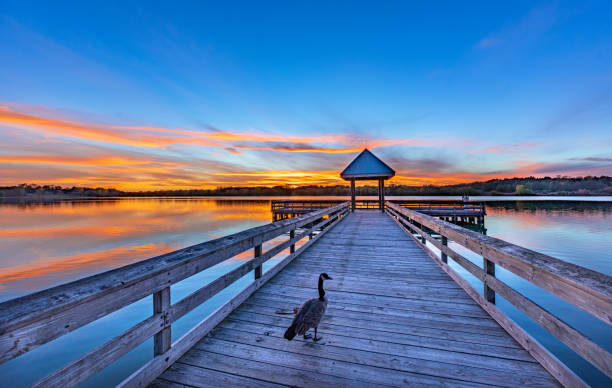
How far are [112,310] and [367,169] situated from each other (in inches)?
638

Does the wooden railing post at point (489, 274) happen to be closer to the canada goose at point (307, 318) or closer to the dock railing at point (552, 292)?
the dock railing at point (552, 292)

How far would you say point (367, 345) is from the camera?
2473 millimetres

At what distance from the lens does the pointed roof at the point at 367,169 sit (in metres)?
16.1

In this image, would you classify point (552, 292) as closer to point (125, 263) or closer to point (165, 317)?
point (165, 317)

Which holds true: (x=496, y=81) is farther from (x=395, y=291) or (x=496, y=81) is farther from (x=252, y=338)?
(x=252, y=338)

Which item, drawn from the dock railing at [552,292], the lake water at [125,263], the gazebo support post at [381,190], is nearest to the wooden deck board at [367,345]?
the dock railing at [552,292]

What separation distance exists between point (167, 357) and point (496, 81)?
20354 mm

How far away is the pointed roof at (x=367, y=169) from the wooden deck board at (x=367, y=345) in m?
12.5

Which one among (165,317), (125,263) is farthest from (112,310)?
(125,263)

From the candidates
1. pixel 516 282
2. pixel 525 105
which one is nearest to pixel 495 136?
pixel 525 105

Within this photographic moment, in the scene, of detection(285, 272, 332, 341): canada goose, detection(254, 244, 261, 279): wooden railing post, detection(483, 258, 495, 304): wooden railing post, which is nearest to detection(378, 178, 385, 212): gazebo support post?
detection(483, 258, 495, 304): wooden railing post

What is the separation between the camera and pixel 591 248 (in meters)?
16.5

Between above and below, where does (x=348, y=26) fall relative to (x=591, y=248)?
above

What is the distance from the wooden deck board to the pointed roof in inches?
490
